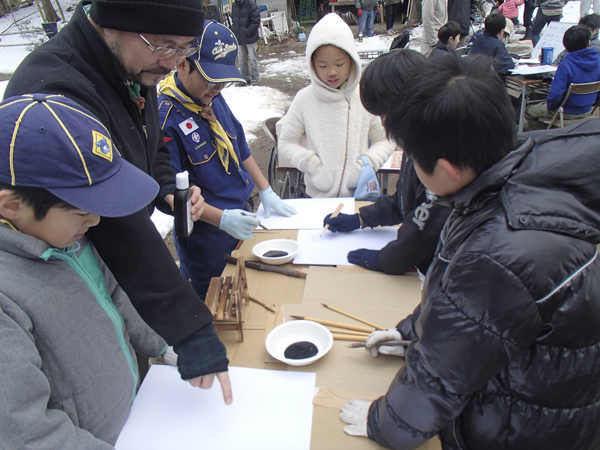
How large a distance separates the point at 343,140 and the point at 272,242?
922 mm

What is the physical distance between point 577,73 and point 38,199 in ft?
18.4

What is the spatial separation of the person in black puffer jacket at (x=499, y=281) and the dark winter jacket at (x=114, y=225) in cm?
57

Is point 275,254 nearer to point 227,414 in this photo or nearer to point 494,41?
point 227,414

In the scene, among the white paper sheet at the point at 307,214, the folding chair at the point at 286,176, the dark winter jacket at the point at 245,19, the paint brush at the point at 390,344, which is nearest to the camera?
the paint brush at the point at 390,344

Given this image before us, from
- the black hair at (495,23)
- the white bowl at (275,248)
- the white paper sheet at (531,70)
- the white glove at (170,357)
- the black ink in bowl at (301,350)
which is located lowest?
the white glove at (170,357)

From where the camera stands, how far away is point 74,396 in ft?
2.93

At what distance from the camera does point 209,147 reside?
1860mm

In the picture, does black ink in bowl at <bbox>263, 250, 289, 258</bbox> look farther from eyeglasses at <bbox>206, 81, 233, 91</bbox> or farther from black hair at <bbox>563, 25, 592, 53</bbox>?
black hair at <bbox>563, 25, 592, 53</bbox>

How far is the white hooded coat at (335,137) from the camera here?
2314 mm

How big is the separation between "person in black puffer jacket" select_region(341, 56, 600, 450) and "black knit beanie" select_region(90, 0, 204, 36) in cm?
67

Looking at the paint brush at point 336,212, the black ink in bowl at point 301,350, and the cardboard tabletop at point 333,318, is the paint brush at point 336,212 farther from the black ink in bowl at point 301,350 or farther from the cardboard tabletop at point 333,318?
the black ink in bowl at point 301,350

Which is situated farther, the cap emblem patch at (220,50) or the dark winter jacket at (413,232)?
the cap emblem patch at (220,50)

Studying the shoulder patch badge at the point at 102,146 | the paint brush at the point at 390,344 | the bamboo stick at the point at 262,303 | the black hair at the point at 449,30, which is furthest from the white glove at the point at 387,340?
the black hair at the point at 449,30

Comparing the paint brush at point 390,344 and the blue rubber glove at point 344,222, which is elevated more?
A: the blue rubber glove at point 344,222
